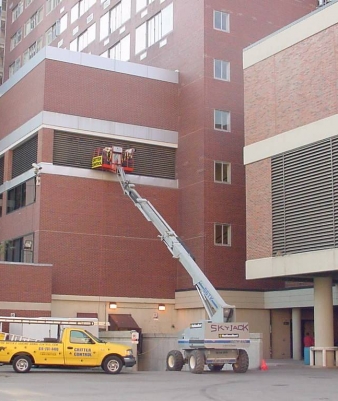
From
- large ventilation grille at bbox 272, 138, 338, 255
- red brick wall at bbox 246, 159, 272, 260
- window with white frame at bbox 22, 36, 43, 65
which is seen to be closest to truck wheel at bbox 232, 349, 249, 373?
large ventilation grille at bbox 272, 138, 338, 255

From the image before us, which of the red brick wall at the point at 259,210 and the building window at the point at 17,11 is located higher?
the building window at the point at 17,11

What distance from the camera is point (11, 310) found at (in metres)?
41.0

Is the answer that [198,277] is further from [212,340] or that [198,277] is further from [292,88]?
[292,88]

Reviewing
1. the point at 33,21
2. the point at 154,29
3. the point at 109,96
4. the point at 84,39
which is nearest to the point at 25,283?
the point at 109,96

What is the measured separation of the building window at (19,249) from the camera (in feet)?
149

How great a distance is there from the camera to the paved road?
67.5 ft

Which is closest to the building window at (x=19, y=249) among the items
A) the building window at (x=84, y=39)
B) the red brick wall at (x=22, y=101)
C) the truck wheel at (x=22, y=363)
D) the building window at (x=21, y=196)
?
the building window at (x=21, y=196)

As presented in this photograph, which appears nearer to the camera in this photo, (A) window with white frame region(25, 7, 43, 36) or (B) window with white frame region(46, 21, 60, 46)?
(B) window with white frame region(46, 21, 60, 46)

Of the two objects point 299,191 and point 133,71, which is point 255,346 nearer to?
point 299,191

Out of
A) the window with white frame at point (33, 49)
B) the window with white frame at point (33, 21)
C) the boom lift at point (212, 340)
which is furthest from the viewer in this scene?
the window with white frame at point (33, 21)

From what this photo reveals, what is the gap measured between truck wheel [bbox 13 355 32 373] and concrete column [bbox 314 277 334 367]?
1520 cm

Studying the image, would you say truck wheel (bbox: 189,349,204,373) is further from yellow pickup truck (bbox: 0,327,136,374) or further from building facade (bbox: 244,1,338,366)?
building facade (bbox: 244,1,338,366)

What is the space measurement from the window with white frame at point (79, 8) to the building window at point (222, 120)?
71.5 ft

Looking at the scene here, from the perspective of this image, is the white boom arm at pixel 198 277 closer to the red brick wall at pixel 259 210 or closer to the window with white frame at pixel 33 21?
the red brick wall at pixel 259 210
